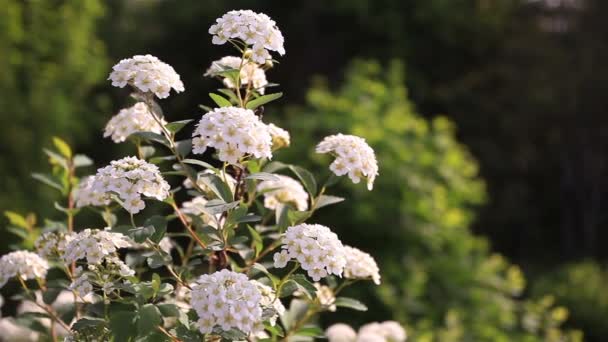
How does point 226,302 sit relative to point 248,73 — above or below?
below

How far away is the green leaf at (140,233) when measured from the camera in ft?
4.76

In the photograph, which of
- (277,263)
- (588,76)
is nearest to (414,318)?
(277,263)

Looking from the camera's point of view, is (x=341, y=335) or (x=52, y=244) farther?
(x=341, y=335)

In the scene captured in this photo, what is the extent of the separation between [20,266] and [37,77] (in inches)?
174

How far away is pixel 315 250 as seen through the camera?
4.53ft

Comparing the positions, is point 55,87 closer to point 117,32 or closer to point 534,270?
point 117,32

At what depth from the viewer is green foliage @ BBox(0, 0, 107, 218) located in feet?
18.7

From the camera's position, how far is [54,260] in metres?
1.95

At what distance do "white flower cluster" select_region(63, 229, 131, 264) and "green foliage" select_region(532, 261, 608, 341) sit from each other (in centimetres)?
486

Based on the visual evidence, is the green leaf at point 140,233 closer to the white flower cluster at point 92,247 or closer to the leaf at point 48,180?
the white flower cluster at point 92,247

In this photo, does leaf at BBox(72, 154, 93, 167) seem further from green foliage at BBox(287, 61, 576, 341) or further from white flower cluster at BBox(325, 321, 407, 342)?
green foliage at BBox(287, 61, 576, 341)

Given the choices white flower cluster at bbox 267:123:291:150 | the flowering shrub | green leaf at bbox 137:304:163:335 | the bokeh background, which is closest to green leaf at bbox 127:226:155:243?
the flowering shrub

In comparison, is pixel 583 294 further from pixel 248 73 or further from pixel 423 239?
pixel 248 73

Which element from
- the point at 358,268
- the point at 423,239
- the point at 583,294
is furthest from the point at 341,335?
the point at 583,294
